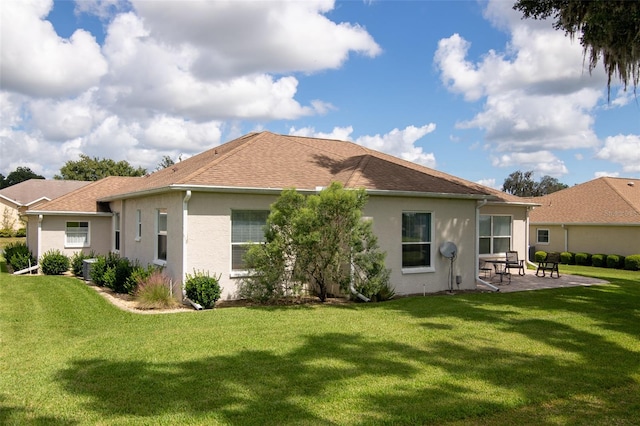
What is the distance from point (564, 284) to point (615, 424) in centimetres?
1288

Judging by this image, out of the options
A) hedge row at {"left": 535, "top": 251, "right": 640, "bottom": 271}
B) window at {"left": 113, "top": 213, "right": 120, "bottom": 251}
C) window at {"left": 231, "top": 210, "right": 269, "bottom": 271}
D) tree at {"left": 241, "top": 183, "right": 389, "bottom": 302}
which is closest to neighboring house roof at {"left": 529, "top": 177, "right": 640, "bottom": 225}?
hedge row at {"left": 535, "top": 251, "right": 640, "bottom": 271}

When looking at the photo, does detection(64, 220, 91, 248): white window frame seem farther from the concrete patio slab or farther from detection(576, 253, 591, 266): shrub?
detection(576, 253, 591, 266): shrub

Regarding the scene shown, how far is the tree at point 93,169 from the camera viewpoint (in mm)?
67812

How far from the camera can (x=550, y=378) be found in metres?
6.38

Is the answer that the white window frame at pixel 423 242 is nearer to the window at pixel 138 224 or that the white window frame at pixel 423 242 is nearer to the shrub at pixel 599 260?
the window at pixel 138 224

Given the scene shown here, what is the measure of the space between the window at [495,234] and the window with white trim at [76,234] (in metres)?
17.3

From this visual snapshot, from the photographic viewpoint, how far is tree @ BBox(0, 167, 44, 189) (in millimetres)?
100250

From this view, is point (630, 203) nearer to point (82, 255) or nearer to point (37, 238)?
point (82, 255)

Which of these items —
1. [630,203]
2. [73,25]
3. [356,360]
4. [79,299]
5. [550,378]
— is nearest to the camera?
[550,378]

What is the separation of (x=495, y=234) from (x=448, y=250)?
8.03 m

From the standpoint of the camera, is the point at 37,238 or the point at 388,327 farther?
the point at 37,238

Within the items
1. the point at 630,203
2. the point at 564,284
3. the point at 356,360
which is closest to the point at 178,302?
the point at 356,360

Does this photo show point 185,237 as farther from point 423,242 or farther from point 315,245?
point 423,242

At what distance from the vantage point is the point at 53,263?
63.1 feet
